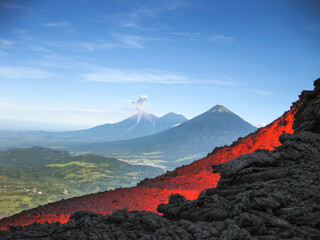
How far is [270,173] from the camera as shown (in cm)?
890

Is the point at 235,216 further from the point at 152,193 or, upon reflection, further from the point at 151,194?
the point at 152,193

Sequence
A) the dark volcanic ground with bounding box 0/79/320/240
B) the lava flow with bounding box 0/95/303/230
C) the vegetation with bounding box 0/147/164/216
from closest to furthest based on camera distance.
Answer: the dark volcanic ground with bounding box 0/79/320/240 → the lava flow with bounding box 0/95/303/230 → the vegetation with bounding box 0/147/164/216

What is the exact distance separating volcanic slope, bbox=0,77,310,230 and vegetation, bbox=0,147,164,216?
69.7 meters

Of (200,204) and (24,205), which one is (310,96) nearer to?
(200,204)

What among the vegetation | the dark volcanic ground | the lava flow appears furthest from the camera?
the vegetation

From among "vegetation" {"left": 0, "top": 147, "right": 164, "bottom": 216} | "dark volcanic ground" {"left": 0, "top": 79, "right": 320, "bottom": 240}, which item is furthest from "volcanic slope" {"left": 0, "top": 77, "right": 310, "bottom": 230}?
"vegetation" {"left": 0, "top": 147, "right": 164, "bottom": 216}

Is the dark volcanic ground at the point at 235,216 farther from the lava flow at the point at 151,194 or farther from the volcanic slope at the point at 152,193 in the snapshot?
the volcanic slope at the point at 152,193

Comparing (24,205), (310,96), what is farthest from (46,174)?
(310,96)

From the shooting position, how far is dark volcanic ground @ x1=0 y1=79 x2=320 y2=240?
5.68 metres

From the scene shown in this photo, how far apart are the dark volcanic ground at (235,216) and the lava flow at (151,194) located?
3436 mm

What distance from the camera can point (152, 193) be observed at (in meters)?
17.0

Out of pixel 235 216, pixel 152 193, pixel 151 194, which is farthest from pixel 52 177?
pixel 235 216

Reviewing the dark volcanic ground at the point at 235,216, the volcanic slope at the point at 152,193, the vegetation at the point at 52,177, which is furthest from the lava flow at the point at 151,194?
the vegetation at the point at 52,177

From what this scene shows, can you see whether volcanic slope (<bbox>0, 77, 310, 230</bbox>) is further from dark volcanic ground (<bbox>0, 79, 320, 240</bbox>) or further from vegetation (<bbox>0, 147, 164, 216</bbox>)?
vegetation (<bbox>0, 147, 164, 216</bbox>)
